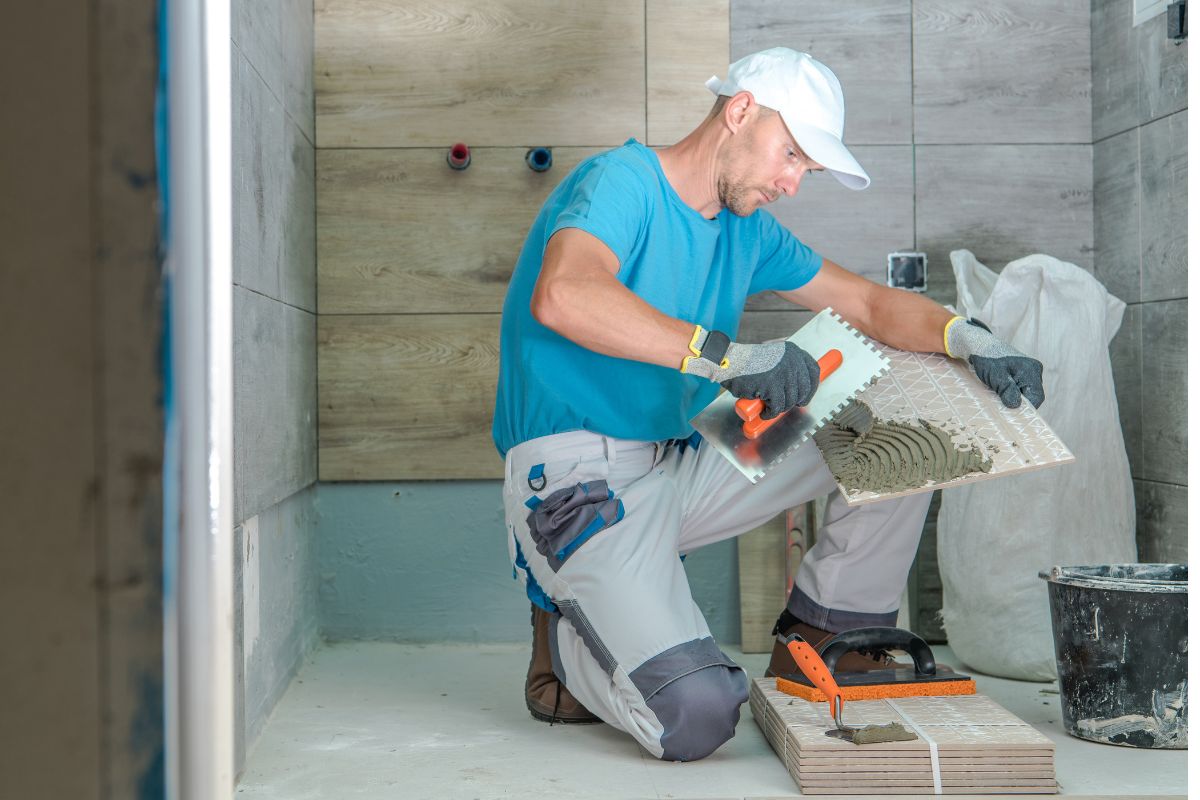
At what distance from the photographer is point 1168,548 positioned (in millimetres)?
2555

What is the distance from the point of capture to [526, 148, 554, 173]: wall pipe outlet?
2863mm

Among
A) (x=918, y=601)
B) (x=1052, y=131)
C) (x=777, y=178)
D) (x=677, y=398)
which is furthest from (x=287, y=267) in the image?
(x=1052, y=131)

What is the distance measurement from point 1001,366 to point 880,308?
0.33 metres

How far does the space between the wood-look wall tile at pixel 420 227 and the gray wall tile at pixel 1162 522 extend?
5.38ft

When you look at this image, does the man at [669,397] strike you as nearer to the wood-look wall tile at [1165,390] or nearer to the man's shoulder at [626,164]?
the man's shoulder at [626,164]

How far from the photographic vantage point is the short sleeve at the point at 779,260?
2.40m

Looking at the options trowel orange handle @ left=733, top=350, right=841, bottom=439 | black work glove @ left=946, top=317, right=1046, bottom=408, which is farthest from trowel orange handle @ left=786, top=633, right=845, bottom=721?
black work glove @ left=946, top=317, right=1046, bottom=408

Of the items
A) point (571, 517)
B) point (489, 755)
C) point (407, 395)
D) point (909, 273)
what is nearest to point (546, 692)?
point (489, 755)

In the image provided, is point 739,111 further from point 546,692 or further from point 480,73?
point 546,692

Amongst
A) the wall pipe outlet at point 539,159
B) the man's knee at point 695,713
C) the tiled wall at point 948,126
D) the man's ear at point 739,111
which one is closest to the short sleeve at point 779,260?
the man's ear at point 739,111

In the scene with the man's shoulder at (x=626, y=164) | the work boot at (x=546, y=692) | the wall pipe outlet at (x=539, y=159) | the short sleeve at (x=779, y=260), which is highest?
the wall pipe outlet at (x=539, y=159)

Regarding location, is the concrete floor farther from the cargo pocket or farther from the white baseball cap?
the white baseball cap

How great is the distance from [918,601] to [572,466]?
128cm

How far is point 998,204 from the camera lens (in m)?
2.95
